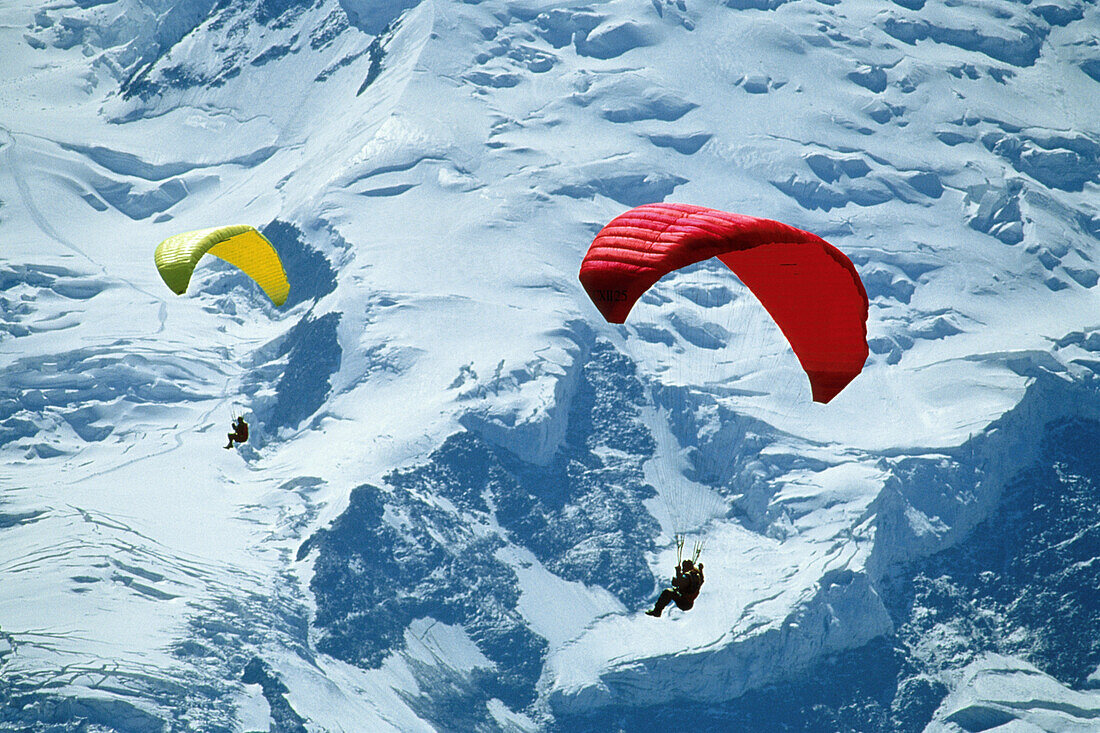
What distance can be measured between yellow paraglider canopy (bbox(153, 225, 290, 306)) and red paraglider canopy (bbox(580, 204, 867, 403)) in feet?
83.4

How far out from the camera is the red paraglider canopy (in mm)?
47906

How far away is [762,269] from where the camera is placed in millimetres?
54188

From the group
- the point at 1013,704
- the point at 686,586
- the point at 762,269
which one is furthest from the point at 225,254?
the point at 1013,704

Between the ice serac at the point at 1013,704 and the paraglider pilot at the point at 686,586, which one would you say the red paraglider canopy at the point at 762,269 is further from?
the ice serac at the point at 1013,704

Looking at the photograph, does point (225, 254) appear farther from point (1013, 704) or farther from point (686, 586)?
point (1013, 704)

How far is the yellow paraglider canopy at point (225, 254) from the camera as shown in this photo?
70438 millimetres

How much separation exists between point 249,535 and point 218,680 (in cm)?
2731

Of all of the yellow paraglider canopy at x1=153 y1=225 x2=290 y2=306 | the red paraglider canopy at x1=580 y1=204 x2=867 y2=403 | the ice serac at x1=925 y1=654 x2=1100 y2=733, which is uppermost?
the red paraglider canopy at x1=580 y1=204 x2=867 y2=403

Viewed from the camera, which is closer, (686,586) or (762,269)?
(686,586)

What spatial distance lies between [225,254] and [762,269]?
105ft

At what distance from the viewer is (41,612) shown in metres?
168

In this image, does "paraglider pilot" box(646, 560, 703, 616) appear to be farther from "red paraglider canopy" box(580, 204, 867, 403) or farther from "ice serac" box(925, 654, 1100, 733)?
"ice serac" box(925, 654, 1100, 733)

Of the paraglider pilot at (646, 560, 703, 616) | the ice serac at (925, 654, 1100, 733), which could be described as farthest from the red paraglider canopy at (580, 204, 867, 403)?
the ice serac at (925, 654, 1100, 733)

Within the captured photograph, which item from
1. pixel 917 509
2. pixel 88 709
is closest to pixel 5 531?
pixel 88 709
